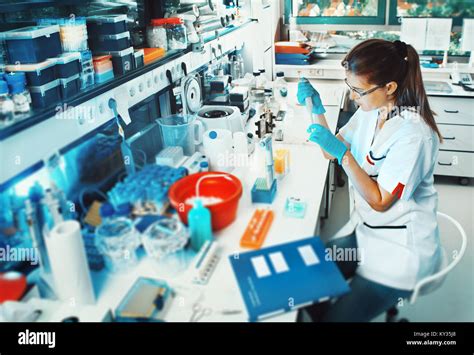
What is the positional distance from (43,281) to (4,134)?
45 cm

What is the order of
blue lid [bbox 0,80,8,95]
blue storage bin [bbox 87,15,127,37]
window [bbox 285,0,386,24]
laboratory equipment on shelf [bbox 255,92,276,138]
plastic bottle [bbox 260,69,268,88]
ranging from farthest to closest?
window [bbox 285,0,386,24]
plastic bottle [bbox 260,69,268,88]
laboratory equipment on shelf [bbox 255,92,276,138]
blue storage bin [bbox 87,15,127,37]
blue lid [bbox 0,80,8,95]

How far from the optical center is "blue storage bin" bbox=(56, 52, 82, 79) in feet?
5.07

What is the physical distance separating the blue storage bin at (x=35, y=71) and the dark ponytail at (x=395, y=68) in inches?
41.9

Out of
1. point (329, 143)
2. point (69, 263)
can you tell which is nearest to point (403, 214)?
point (329, 143)

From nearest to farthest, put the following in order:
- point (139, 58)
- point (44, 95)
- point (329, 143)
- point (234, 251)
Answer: point (234, 251) < point (44, 95) < point (329, 143) < point (139, 58)

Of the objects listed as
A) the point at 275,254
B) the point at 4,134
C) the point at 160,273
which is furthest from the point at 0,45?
the point at 275,254

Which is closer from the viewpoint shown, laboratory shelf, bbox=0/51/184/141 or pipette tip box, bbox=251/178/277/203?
laboratory shelf, bbox=0/51/184/141

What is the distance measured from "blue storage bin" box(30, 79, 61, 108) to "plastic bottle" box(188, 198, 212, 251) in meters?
0.63

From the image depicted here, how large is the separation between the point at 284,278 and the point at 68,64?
3.45 feet

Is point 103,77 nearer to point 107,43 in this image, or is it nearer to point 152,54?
point 107,43

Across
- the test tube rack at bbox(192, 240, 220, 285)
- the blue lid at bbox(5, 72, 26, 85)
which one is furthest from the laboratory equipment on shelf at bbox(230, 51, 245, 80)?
the test tube rack at bbox(192, 240, 220, 285)

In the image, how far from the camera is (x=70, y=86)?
1599mm

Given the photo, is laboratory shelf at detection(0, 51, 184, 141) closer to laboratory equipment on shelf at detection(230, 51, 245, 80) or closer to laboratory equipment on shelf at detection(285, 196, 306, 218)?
laboratory equipment on shelf at detection(285, 196, 306, 218)

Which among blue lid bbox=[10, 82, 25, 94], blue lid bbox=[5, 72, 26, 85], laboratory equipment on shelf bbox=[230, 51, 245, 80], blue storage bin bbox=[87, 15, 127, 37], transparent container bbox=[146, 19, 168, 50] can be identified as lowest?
laboratory equipment on shelf bbox=[230, 51, 245, 80]
